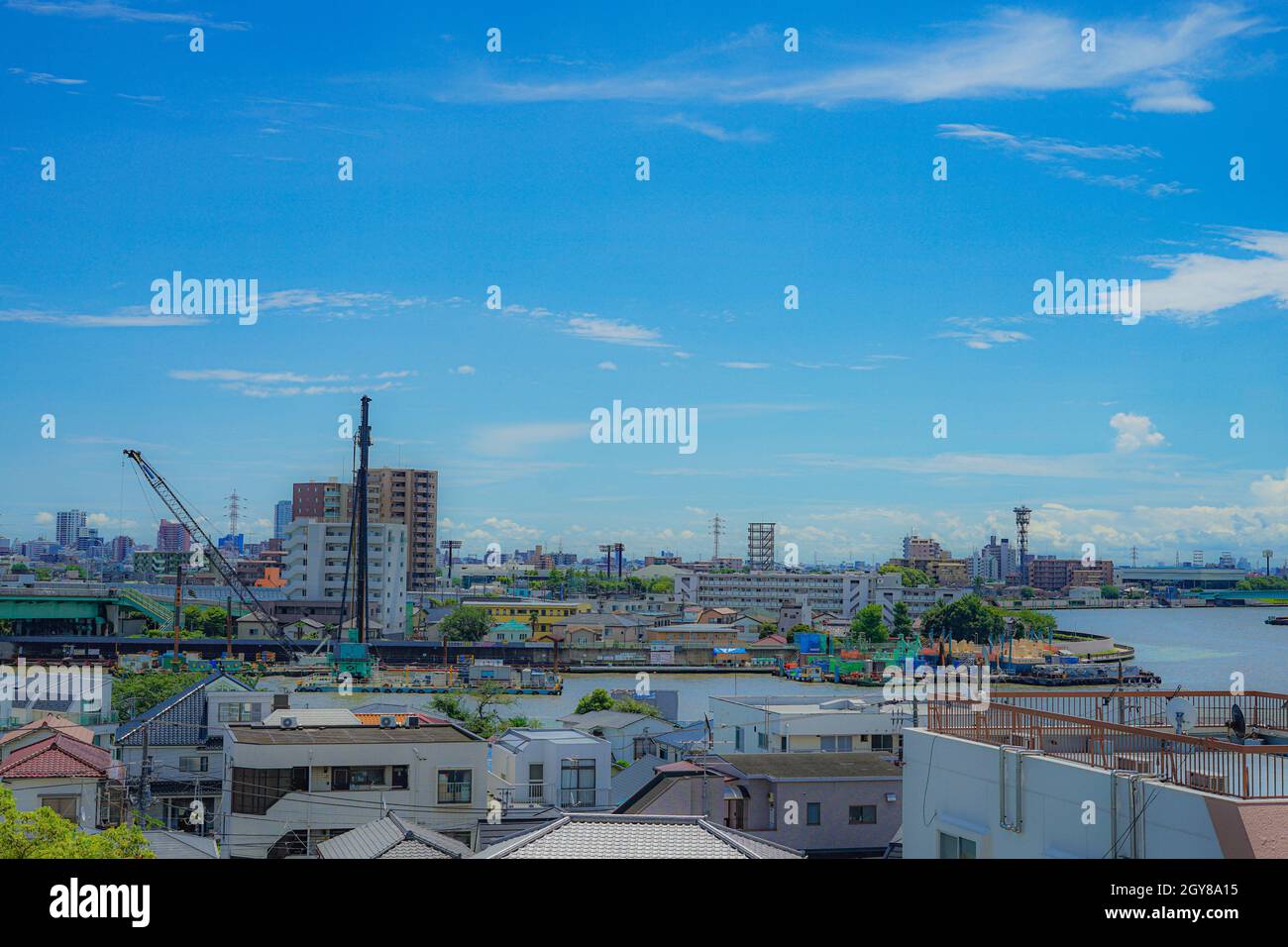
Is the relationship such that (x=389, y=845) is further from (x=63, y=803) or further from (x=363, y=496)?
(x=363, y=496)

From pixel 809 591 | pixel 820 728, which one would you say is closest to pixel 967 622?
pixel 809 591

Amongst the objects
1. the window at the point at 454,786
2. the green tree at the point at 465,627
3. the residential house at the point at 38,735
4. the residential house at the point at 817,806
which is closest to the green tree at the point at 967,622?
the green tree at the point at 465,627

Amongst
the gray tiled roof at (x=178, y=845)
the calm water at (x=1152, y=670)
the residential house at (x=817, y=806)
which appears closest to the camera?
the gray tiled roof at (x=178, y=845)

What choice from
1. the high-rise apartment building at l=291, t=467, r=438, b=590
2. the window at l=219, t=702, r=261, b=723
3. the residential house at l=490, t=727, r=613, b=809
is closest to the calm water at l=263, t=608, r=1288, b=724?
the window at l=219, t=702, r=261, b=723

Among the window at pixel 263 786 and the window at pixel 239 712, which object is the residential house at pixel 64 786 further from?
the window at pixel 239 712

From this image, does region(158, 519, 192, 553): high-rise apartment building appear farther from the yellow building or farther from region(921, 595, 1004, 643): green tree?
region(921, 595, 1004, 643): green tree
